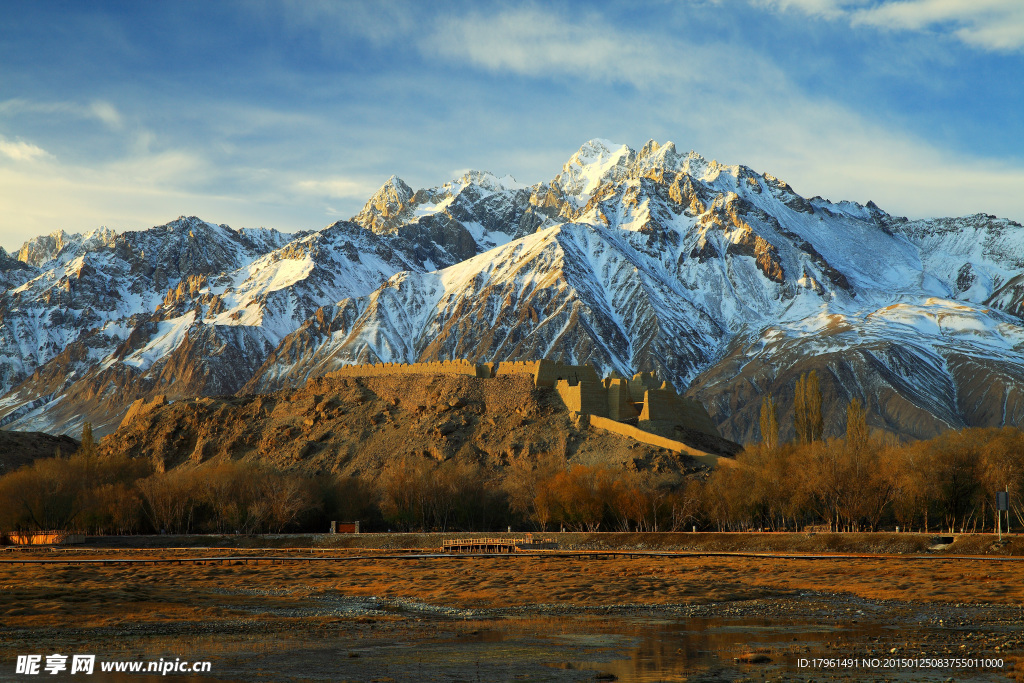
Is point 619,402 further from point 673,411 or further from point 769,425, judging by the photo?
point 769,425

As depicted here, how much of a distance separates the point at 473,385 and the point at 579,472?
31.4 metres

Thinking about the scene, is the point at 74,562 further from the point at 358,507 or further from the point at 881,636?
the point at 881,636

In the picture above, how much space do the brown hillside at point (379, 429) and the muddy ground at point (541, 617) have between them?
39538 millimetres

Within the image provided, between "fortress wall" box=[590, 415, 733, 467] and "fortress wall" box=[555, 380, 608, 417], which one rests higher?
"fortress wall" box=[555, 380, 608, 417]

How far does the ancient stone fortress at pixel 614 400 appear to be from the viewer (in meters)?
107

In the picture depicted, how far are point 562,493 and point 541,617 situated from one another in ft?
144

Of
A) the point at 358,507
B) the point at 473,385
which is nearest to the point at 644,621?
the point at 358,507

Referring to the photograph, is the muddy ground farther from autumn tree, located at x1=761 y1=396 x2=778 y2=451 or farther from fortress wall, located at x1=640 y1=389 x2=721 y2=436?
autumn tree, located at x1=761 y1=396 x2=778 y2=451

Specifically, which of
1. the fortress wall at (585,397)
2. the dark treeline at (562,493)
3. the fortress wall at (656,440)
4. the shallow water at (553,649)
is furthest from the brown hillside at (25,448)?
the shallow water at (553,649)

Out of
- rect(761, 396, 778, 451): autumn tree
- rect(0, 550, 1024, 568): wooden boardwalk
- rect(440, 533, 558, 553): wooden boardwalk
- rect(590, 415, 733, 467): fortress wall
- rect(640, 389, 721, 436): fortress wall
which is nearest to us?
rect(0, 550, 1024, 568): wooden boardwalk

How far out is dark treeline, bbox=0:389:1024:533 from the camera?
242ft

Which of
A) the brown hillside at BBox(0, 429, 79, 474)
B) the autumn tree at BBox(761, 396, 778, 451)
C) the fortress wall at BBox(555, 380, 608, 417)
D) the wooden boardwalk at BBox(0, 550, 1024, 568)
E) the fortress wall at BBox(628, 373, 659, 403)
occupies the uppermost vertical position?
the fortress wall at BBox(628, 373, 659, 403)

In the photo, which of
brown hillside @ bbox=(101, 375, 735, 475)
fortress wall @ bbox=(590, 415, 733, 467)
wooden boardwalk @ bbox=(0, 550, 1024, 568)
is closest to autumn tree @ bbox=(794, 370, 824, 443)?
brown hillside @ bbox=(101, 375, 735, 475)

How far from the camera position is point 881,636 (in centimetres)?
3384
